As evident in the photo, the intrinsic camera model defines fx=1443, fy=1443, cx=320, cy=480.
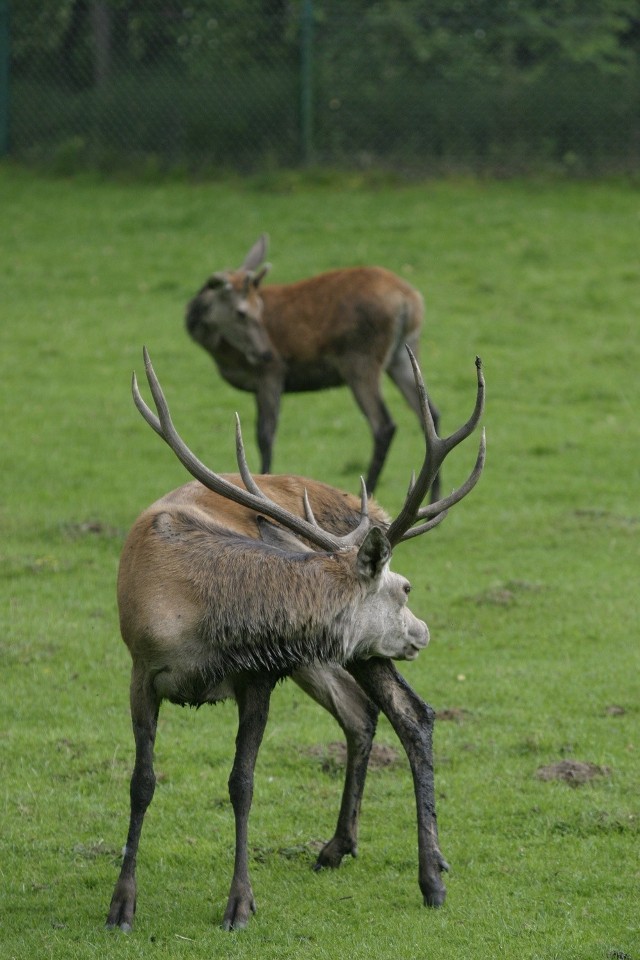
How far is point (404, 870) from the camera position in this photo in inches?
210

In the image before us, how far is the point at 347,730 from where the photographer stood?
5559 millimetres

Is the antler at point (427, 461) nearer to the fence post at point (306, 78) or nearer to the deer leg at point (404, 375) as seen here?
the deer leg at point (404, 375)

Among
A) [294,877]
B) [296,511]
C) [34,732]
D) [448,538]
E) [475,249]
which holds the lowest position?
[475,249]

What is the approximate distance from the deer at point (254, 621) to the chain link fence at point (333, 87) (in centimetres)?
1426

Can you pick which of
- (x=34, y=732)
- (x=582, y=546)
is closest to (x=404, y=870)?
(x=34, y=732)

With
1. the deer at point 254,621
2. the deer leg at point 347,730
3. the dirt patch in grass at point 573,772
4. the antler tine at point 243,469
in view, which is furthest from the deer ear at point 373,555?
the dirt patch in grass at point 573,772

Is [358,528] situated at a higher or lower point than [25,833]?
higher

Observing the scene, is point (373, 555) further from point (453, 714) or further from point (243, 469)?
point (453, 714)

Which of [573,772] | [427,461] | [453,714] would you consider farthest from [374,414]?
[427,461]

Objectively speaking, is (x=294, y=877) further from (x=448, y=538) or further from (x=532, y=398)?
(x=532, y=398)

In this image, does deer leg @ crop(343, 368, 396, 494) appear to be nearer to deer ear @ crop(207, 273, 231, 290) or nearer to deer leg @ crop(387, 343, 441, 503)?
deer leg @ crop(387, 343, 441, 503)

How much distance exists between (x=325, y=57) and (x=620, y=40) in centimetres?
403

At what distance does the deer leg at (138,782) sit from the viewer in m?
4.86

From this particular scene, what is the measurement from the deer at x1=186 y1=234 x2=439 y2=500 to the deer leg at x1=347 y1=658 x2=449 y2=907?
524 centimetres
